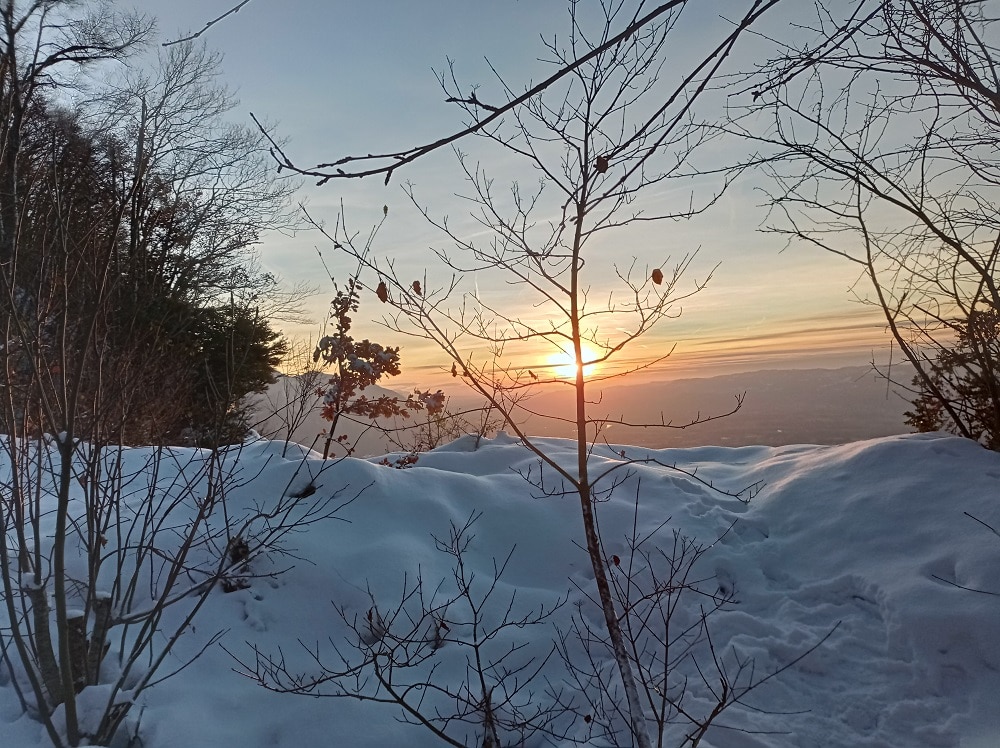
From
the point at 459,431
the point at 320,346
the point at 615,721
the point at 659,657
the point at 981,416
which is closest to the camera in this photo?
the point at 615,721

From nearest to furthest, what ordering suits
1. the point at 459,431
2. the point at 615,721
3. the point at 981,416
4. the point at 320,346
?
the point at 615,721, the point at 981,416, the point at 320,346, the point at 459,431

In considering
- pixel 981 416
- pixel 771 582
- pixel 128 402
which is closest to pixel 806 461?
pixel 981 416

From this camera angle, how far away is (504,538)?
199 inches

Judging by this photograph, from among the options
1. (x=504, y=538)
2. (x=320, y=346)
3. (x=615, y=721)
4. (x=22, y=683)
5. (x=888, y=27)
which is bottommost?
(x=615, y=721)

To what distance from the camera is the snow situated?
324 cm

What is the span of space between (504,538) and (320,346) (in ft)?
11.1

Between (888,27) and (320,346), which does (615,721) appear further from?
(320,346)

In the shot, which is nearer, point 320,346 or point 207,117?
point 320,346

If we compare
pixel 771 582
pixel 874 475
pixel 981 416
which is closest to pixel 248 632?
pixel 771 582

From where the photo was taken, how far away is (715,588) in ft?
14.6

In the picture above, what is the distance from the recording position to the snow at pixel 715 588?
3244mm

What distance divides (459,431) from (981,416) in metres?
7.58

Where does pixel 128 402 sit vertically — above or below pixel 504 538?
above

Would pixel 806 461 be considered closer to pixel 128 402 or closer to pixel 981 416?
pixel 981 416
